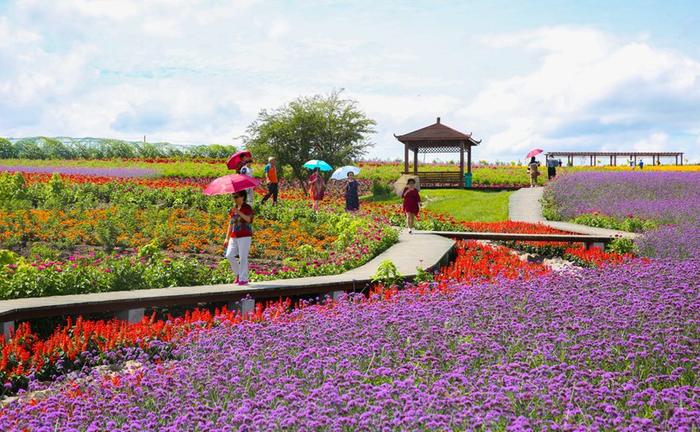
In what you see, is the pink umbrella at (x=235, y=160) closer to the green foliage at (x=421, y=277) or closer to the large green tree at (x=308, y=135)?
the green foliage at (x=421, y=277)

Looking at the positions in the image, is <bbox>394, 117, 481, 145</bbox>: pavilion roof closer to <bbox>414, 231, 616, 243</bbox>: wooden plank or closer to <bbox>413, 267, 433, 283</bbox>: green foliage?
<bbox>414, 231, 616, 243</bbox>: wooden plank

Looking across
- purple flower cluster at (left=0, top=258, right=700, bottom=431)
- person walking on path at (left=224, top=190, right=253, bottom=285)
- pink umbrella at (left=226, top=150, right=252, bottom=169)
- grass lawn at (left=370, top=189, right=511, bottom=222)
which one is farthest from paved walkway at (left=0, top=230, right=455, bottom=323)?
grass lawn at (left=370, top=189, right=511, bottom=222)

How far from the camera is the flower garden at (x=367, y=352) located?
4305 mm

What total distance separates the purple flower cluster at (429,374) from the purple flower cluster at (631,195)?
523 inches

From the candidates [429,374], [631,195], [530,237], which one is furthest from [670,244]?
[631,195]

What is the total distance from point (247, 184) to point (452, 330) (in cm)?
434

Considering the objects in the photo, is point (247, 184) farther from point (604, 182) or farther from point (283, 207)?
point (604, 182)

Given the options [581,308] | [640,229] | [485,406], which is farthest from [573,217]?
[485,406]

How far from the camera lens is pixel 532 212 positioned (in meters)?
23.7

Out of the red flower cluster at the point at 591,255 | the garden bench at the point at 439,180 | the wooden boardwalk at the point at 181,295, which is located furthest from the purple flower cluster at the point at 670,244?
the garden bench at the point at 439,180

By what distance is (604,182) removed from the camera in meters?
26.5

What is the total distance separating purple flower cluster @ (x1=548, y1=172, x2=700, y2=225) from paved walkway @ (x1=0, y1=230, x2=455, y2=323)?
10571 mm

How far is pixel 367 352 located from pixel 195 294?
376 cm

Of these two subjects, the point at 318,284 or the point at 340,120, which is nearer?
the point at 318,284
